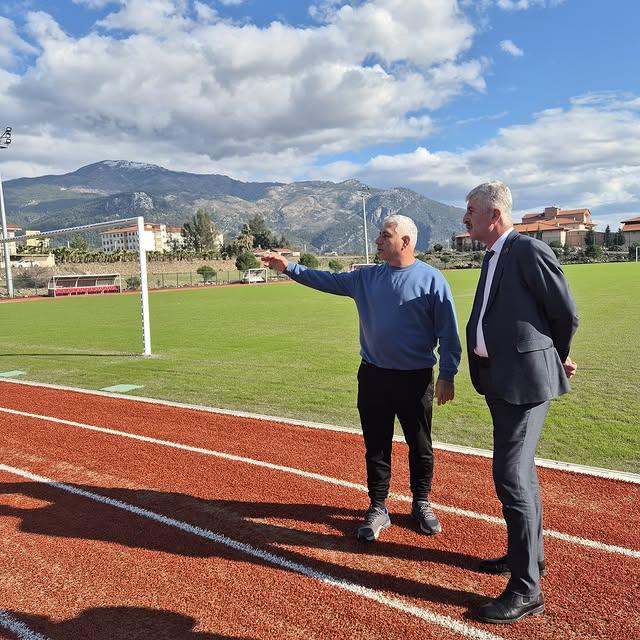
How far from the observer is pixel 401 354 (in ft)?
12.4

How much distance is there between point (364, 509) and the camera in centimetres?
438

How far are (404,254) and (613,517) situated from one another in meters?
2.44

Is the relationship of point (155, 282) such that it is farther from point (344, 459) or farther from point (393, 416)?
point (393, 416)

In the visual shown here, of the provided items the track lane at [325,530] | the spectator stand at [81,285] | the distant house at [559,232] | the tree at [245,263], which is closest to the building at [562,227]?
the distant house at [559,232]

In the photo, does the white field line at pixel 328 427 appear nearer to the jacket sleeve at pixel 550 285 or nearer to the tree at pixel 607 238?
the jacket sleeve at pixel 550 285

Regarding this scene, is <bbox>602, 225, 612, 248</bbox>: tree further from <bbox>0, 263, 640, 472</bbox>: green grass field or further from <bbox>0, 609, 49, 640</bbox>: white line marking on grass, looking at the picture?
<bbox>0, 609, 49, 640</bbox>: white line marking on grass

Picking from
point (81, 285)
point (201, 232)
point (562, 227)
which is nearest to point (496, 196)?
point (81, 285)

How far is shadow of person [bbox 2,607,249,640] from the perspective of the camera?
9.53 feet

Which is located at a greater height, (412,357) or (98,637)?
(412,357)

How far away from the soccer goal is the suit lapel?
2382 inches

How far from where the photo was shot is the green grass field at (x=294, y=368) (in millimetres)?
6410

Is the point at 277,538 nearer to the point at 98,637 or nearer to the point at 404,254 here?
the point at 98,637

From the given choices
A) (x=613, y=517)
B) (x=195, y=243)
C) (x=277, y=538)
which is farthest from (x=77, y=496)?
(x=195, y=243)

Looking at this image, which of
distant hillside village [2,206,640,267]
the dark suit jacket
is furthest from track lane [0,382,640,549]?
Answer: distant hillside village [2,206,640,267]
